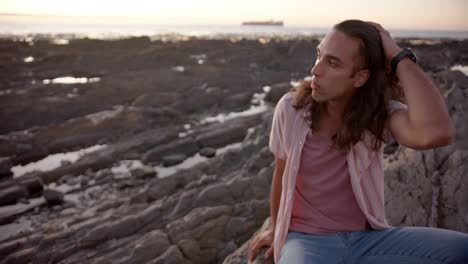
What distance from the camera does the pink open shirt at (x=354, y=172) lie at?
2.61 m

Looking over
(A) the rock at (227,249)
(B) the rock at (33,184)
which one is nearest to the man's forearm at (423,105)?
(A) the rock at (227,249)

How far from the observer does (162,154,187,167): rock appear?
37.7ft

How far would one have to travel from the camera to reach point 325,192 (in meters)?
2.66

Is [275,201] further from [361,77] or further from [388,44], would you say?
[388,44]

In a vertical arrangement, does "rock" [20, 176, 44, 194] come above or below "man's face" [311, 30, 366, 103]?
below

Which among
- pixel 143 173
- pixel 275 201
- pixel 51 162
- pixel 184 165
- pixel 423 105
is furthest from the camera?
pixel 51 162

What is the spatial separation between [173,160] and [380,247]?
9580mm

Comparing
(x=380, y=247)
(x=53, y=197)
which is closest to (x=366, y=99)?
(x=380, y=247)

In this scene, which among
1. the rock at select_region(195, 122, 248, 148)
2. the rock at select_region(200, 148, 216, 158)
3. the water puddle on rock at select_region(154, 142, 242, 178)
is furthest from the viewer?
the rock at select_region(195, 122, 248, 148)

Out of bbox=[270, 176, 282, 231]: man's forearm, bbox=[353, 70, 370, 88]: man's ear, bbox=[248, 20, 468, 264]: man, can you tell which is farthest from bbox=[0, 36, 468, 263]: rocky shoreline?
bbox=[353, 70, 370, 88]: man's ear

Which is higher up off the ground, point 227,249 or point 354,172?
point 354,172

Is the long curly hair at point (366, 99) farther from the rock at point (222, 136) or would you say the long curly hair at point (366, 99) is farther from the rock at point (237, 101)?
the rock at point (237, 101)

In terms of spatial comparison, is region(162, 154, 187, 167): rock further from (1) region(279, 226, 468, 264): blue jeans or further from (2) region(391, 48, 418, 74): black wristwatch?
(2) region(391, 48, 418, 74): black wristwatch

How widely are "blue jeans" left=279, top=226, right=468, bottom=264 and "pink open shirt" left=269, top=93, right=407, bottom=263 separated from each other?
0.13 metres
